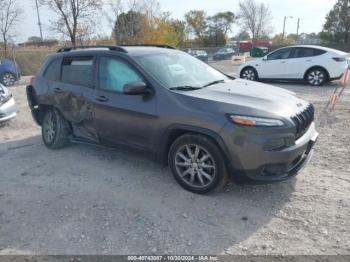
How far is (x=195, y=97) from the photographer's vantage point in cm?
379

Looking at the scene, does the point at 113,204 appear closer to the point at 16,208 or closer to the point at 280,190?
the point at 16,208

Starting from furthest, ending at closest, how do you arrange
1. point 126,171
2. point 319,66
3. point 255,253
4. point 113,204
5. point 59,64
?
point 319,66 < point 59,64 < point 126,171 < point 113,204 < point 255,253

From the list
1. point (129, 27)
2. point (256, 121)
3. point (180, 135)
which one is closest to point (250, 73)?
point (180, 135)

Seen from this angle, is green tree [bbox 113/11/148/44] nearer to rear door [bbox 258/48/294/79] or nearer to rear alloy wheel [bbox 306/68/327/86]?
rear door [bbox 258/48/294/79]

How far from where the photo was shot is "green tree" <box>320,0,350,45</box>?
4931 centimetres

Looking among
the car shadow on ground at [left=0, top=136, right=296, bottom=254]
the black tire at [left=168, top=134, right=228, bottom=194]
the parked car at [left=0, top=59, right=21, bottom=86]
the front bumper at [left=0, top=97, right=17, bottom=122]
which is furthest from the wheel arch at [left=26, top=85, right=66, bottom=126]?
the parked car at [left=0, top=59, right=21, bottom=86]

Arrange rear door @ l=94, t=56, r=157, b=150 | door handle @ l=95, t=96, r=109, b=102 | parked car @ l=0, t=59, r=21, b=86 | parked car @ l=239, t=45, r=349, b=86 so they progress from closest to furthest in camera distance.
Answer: rear door @ l=94, t=56, r=157, b=150
door handle @ l=95, t=96, r=109, b=102
parked car @ l=239, t=45, r=349, b=86
parked car @ l=0, t=59, r=21, b=86

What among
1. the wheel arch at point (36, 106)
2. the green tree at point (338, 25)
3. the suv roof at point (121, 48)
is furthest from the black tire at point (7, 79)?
the green tree at point (338, 25)

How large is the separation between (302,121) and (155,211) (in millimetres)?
1940

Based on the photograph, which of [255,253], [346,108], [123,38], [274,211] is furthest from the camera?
[123,38]

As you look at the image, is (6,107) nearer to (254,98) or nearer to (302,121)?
(254,98)

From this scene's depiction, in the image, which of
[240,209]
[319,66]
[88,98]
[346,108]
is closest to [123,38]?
[319,66]

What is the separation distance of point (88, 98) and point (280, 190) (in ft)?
9.47

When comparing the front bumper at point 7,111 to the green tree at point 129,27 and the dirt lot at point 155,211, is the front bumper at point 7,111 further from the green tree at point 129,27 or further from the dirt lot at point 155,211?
the green tree at point 129,27
